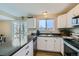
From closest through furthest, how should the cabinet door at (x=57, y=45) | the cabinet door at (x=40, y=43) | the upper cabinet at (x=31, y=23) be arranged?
the cabinet door at (x=57, y=45) → the cabinet door at (x=40, y=43) → the upper cabinet at (x=31, y=23)

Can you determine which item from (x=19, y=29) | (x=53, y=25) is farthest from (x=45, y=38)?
(x=19, y=29)

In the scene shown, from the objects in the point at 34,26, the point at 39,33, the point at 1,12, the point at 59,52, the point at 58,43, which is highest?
the point at 1,12

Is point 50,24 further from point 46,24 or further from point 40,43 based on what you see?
point 40,43

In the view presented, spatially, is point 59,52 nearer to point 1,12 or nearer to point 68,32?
point 68,32

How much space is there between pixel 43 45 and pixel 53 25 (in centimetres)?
112

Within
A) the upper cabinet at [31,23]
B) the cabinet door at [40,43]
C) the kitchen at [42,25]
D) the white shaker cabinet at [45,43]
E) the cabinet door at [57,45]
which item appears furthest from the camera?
the upper cabinet at [31,23]

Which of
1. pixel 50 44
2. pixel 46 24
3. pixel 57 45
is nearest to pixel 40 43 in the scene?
pixel 50 44

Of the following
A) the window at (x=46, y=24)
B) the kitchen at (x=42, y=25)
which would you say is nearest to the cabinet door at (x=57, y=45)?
the kitchen at (x=42, y=25)

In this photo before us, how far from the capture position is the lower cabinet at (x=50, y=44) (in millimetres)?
3900

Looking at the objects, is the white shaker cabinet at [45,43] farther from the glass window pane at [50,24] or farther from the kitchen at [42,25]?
the glass window pane at [50,24]

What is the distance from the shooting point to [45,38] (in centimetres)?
411

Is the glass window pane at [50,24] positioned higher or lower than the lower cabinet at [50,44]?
higher

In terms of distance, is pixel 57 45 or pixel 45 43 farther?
pixel 45 43

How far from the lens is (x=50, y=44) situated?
13.2 feet
